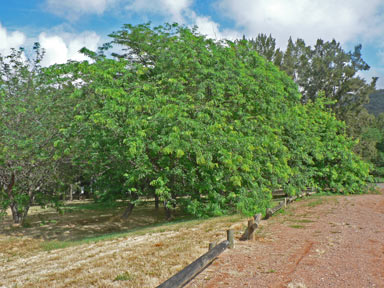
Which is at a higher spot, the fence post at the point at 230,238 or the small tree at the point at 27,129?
the small tree at the point at 27,129

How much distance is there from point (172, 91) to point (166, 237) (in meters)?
7.28

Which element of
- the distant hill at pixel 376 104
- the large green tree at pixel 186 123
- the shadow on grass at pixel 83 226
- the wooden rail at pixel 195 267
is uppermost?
the distant hill at pixel 376 104

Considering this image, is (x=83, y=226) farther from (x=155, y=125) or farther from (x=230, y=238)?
(x=230, y=238)

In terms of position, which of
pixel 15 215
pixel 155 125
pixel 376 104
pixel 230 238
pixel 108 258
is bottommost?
pixel 108 258

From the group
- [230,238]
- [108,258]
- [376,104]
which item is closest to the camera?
[230,238]

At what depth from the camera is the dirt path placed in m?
5.59

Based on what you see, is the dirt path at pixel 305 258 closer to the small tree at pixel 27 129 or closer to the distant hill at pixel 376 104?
the small tree at pixel 27 129

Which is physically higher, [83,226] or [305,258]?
[305,258]

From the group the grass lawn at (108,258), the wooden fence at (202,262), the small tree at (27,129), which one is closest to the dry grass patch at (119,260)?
the grass lawn at (108,258)

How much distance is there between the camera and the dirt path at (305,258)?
18.3ft

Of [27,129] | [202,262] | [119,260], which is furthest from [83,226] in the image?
[202,262]

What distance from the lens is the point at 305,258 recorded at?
A: 671 centimetres

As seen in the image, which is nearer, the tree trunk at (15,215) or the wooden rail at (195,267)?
the wooden rail at (195,267)

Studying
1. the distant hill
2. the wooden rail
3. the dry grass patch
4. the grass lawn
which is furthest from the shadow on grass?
the distant hill
